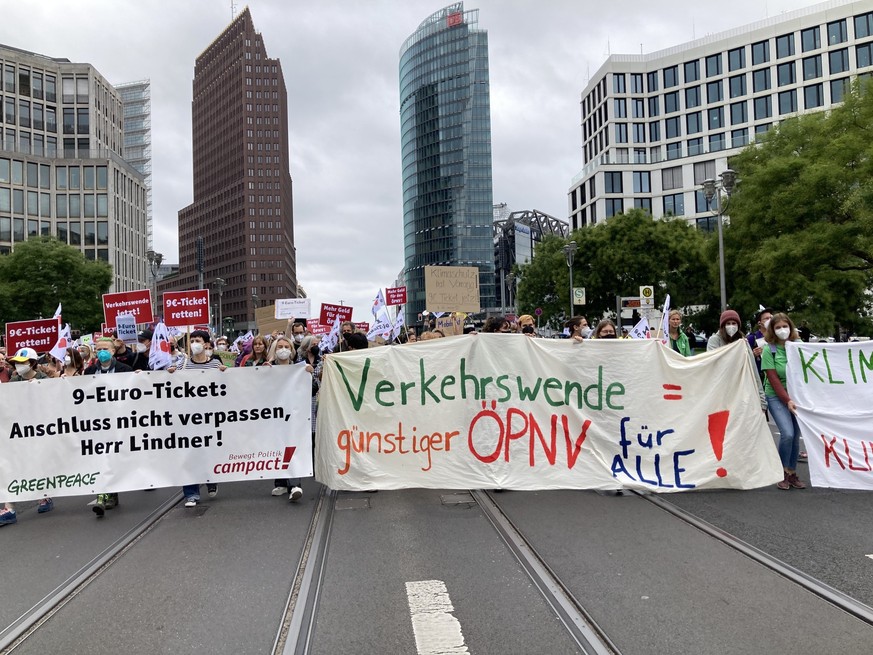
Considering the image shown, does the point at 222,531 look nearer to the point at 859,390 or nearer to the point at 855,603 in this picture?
the point at 855,603

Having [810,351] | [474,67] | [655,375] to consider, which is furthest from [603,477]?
[474,67]

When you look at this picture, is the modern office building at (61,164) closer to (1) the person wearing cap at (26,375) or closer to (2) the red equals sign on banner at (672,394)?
(1) the person wearing cap at (26,375)

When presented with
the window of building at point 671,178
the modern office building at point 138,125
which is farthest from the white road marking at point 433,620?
the modern office building at point 138,125

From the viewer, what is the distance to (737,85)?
69625mm

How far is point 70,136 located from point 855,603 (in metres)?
105

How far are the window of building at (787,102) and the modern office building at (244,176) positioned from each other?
399ft

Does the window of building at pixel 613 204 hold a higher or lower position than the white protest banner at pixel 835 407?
higher

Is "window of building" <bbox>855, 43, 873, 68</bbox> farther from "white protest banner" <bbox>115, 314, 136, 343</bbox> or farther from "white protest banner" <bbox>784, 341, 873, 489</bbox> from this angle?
"white protest banner" <bbox>115, 314, 136, 343</bbox>

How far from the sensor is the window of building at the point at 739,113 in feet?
227

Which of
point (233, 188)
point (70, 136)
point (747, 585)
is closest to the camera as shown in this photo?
point (747, 585)

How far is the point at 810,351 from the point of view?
7477 millimetres

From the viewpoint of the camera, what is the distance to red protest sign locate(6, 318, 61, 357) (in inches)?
439

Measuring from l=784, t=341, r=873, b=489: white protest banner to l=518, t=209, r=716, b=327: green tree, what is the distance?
36111mm

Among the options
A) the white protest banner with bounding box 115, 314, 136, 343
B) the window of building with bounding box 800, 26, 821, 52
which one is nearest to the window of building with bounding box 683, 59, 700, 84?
the window of building with bounding box 800, 26, 821, 52
